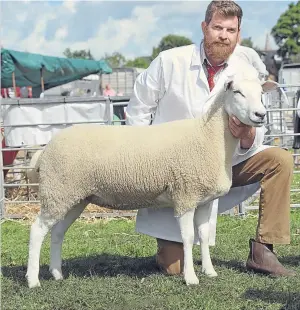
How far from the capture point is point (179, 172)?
390 centimetres

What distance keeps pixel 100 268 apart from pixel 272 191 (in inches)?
53.2

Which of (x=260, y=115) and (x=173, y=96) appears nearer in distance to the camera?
(x=260, y=115)

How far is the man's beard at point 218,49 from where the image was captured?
13.7ft

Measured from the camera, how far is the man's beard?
416cm

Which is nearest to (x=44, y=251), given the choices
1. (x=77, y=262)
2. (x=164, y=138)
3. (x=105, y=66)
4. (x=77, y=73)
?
(x=77, y=262)

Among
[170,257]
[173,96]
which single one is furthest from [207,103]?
[170,257]

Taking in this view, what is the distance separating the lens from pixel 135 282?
4.01m

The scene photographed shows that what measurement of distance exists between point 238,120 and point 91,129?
0.95m

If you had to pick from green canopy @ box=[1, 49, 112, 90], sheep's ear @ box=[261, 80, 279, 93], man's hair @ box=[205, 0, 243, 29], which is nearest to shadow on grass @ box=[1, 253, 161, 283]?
sheep's ear @ box=[261, 80, 279, 93]

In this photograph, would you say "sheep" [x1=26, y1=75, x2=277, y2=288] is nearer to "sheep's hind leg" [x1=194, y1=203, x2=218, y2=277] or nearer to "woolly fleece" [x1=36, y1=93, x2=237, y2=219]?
"woolly fleece" [x1=36, y1=93, x2=237, y2=219]

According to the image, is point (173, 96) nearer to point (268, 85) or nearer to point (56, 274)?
point (268, 85)

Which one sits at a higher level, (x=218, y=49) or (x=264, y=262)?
(x=218, y=49)

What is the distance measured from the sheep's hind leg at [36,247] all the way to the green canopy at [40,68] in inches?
319

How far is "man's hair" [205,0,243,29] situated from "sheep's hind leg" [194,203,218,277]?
4.15ft
